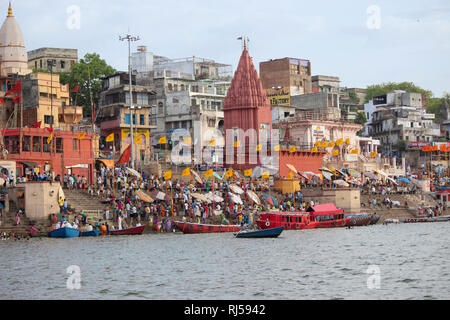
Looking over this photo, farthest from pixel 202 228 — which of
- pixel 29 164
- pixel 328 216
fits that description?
pixel 29 164

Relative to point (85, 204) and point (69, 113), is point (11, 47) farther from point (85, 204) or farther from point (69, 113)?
point (85, 204)

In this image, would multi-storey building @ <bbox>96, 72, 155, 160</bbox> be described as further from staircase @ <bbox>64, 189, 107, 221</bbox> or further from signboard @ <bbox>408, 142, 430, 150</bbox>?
signboard @ <bbox>408, 142, 430, 150</bbox>

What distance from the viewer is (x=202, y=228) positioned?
5241 cm

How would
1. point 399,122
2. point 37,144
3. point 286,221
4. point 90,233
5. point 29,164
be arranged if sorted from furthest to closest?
point 399,122, point 37,144, point 29,164, point 286,221, point 90,233

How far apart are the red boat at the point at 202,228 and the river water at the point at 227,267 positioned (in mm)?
604

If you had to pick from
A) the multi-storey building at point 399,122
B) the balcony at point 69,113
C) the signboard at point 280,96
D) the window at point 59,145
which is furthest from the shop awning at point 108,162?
the multi-storey building at point 399,122

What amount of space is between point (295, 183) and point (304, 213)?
28.7 feet

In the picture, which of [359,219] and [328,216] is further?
[359,219]

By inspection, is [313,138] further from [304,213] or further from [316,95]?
[304,213]

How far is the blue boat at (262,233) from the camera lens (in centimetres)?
4894

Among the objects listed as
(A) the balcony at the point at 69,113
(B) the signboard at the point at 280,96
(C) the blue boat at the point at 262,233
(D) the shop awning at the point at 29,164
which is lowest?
(C) the blue boat at the point at 262,233

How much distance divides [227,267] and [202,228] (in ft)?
55.4

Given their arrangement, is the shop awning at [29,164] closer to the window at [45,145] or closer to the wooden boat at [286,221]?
the window at [45,145]

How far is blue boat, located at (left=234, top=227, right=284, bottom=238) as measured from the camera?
4894 centimetres
